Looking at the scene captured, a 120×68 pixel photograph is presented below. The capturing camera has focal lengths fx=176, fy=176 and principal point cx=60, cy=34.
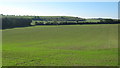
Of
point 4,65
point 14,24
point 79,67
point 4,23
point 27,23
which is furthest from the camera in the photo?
point 27,23

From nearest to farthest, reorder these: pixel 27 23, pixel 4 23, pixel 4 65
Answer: pixel 4 65
pixel 4 23
pixel 27 23

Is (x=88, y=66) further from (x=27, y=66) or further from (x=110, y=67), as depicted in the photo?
(x=27, y=66)

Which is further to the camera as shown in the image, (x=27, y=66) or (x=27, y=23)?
(x=27, y=23)

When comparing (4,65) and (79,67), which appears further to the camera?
(4,65)

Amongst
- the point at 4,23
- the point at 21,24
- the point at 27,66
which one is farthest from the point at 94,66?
the point at 21,24

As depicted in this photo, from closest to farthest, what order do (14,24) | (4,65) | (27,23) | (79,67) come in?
(79,67) < (4,65) < (14,24) < (27,23)

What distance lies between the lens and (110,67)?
52.1 ft

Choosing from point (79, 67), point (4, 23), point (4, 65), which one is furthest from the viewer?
point (4, 23)

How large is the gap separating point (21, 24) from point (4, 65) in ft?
256

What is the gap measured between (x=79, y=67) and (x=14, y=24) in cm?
7776

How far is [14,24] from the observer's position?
89.1 m

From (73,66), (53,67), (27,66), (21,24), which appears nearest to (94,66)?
(73,66)

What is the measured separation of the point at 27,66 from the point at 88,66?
18.5 ft

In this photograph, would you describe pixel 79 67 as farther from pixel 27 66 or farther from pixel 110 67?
pixel 27 66
